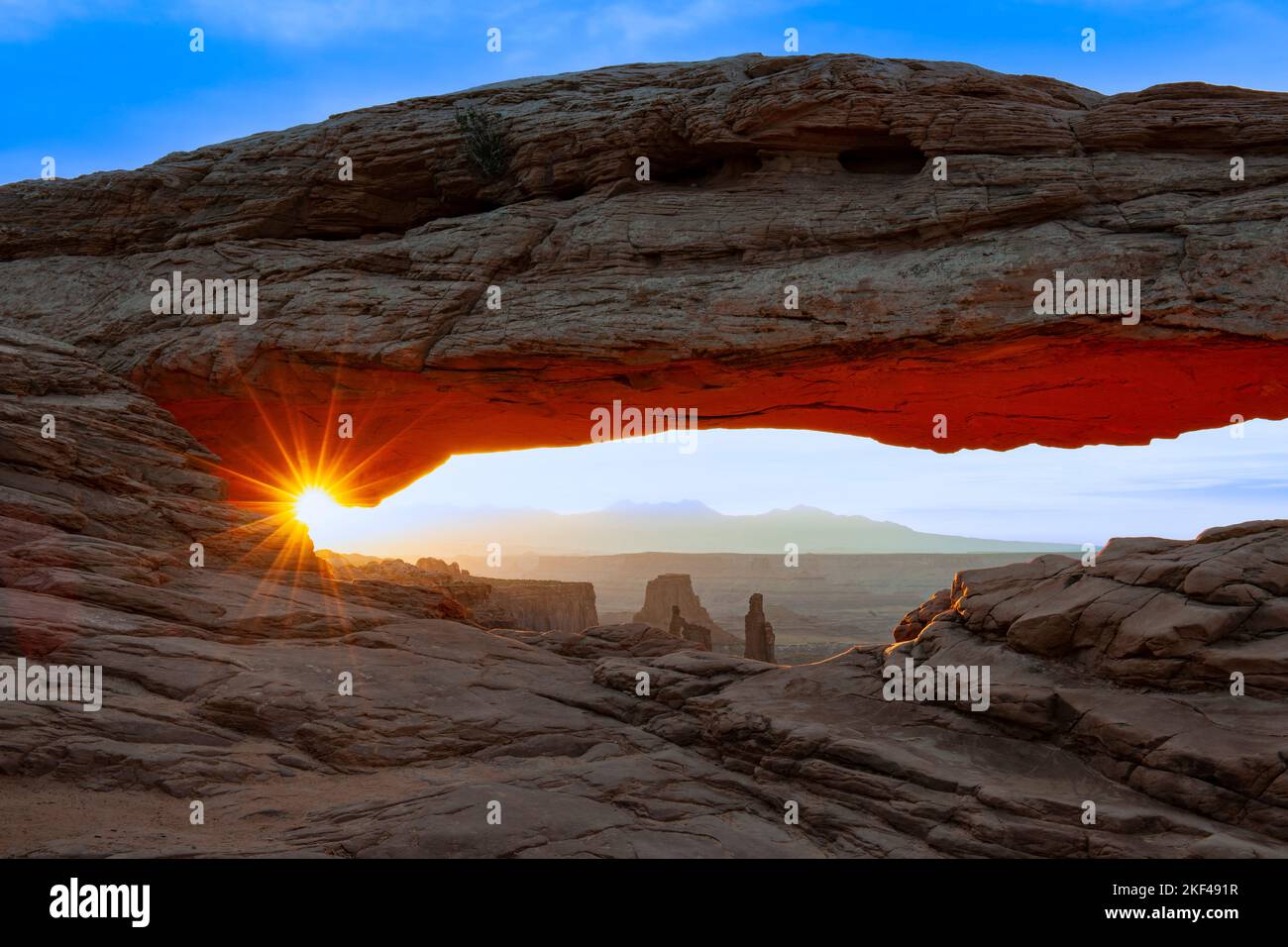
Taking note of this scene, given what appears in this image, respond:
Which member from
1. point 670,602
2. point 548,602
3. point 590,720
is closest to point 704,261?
point 590,720

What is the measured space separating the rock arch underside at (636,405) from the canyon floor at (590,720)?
0.06m

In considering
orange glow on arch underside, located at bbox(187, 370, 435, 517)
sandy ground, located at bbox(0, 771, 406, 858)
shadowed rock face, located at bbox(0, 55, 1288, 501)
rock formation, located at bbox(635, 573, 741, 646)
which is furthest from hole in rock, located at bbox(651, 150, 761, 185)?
rock formation, located at bbox(635, 573, 741, 646)

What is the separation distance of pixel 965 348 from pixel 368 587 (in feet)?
42.6

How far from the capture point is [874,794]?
11.0 meters

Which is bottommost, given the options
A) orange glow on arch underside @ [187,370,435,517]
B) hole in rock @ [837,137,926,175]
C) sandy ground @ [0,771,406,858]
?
sandy ground @ [0,771,406,858]

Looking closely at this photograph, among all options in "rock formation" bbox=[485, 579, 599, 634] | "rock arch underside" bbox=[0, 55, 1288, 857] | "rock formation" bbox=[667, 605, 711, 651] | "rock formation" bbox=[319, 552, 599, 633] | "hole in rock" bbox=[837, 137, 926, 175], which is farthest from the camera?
"rock formation" bbox=[485, 579, 599, 634]

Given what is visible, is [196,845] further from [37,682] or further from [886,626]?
[886,626]

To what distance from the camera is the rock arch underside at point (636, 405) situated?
10602 millimetres

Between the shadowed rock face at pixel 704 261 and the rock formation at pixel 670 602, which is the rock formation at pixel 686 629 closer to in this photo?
the shadowed rock face at pixel 704 261

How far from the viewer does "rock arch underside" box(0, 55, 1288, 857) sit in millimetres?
10602

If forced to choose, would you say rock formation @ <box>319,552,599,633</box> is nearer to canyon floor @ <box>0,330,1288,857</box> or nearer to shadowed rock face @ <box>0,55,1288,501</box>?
shadowed rock face @ <box>0,55,1288,501</box>

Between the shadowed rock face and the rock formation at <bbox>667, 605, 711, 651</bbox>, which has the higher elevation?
the shadowed rock face

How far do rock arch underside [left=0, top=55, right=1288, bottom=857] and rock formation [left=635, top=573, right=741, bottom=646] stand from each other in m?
37.0

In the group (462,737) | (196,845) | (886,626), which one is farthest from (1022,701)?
(886,626)
